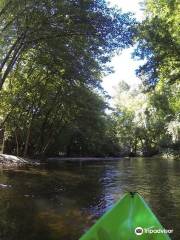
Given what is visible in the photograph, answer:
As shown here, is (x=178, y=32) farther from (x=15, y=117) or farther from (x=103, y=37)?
(x=15, y=117)

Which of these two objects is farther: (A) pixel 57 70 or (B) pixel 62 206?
(A) pixel 57 70

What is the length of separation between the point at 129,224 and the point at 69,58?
65.1 feet

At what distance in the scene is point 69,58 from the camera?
900 inches

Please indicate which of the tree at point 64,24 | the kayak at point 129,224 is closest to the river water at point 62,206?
the kayak at point 129,224

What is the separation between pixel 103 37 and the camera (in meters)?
19.8

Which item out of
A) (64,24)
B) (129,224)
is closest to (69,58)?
Answer: (64,24)

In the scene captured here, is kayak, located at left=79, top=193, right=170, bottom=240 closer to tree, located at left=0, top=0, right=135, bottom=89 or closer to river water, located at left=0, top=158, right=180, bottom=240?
river water, located at left=0, top=158, right=180, bottom=240

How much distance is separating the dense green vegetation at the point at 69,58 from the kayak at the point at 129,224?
16108 mm

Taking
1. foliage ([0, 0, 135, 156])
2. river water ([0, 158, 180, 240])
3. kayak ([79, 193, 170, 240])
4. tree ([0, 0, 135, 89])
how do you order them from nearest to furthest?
kayak ([79, 193, 170, 240]) → river water ([0, 158, 180, 240]) → tree ([0, 0, 135, 89]) → foliage ([0, 0, 135, 156])

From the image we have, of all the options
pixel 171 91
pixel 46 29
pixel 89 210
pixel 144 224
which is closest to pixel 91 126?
pixel 171 91

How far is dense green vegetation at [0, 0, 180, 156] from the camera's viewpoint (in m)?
19.2

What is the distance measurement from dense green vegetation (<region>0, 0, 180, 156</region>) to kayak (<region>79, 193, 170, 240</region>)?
52.8 ft

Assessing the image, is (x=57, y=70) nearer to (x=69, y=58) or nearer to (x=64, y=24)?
(x=69, y=58)

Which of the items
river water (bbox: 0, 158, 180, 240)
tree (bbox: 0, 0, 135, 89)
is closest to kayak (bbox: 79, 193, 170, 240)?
river water (bbox: 0, 158, 180, 240)
